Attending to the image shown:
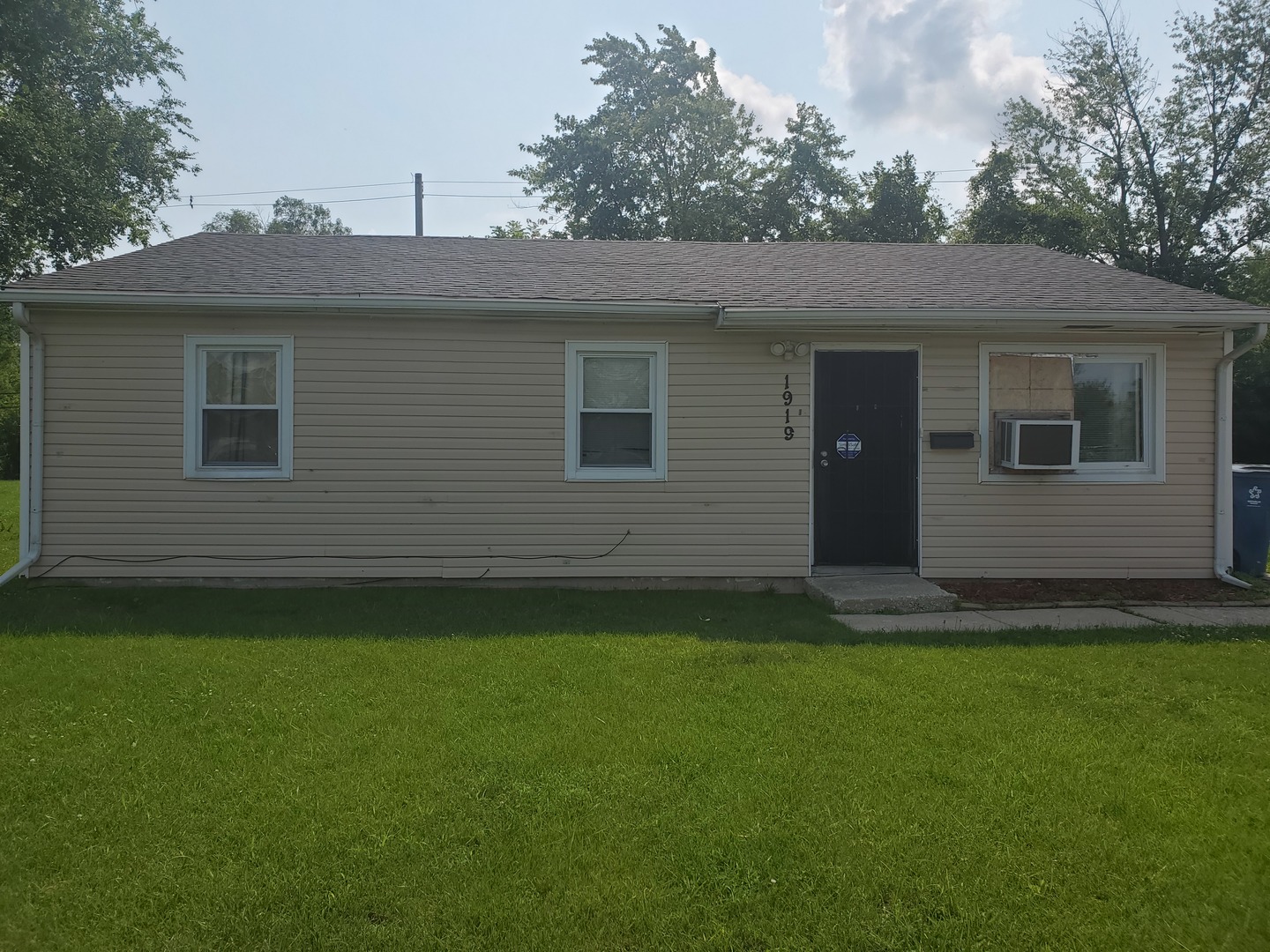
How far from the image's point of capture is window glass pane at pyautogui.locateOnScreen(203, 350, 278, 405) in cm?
810

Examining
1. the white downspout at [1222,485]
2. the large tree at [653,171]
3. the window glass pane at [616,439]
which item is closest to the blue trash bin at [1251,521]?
the white downspout at [1222,485]

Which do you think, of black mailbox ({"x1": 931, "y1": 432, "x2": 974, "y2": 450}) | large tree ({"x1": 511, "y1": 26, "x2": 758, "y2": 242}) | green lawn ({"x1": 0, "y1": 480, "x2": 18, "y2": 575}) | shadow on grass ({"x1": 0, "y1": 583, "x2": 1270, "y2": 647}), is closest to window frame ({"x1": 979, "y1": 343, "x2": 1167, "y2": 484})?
black mailbox ({"x1": 931, "y1": 432, "x2": 974, "y2": 450})

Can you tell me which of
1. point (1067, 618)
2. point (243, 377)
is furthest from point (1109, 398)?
point (243, 377)

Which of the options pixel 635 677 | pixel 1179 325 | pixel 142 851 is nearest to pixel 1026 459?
pixel 1179 325

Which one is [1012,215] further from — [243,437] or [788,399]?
[243,437]

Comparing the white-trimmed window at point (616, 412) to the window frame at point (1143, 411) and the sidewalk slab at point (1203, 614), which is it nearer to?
the window frame at point (1143, 411)

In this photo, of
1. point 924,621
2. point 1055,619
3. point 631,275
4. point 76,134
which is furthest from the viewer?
point 76,134

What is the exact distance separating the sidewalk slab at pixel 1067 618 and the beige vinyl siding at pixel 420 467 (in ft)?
6.45

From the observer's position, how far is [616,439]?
8305 millimetres

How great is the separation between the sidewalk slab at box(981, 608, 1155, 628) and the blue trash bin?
272 centimetres

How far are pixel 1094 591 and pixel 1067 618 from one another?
133cm

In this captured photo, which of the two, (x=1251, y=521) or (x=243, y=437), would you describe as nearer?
(x=243, y=437)

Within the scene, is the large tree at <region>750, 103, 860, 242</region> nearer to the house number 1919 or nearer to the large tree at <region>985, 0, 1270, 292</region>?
the large tree at <region>985, 0, 1270, 292</region>

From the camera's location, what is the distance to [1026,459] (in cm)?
801
